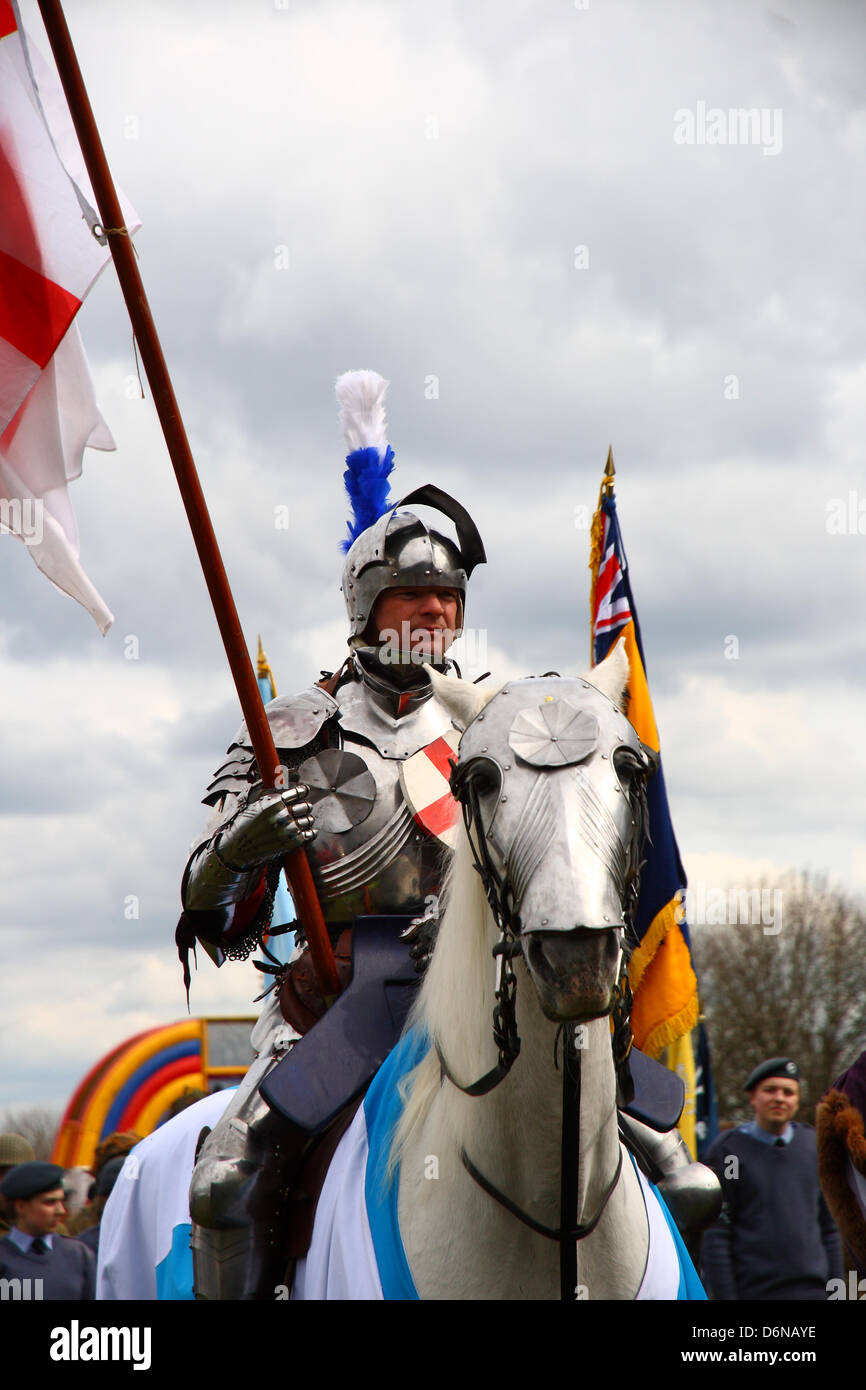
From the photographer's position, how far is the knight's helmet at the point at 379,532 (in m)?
5.64

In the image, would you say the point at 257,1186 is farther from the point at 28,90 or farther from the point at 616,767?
the point at 28,90

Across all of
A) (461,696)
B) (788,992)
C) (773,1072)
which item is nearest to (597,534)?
(773,1072)

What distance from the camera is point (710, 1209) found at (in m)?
4.73

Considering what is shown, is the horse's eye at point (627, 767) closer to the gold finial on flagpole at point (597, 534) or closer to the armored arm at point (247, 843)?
the armored arm at point (247, 843)

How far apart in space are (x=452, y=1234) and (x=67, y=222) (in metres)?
3.26

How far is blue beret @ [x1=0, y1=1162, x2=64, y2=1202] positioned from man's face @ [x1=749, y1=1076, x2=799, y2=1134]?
3.84 m

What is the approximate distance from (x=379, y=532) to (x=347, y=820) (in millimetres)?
1113

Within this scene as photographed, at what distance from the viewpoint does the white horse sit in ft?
11.1

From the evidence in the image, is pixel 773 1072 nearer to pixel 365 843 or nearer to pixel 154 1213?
pixel 154 1213

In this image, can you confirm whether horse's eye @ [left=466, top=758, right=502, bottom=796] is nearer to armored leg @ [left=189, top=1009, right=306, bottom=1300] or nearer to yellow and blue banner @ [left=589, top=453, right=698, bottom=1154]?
armored leg @ [left=189, top=1009, right=306, bottom=1300]

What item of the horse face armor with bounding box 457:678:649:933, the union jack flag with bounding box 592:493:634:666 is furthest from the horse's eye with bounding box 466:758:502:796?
the union jack flag with bounding box 592:493:634:666

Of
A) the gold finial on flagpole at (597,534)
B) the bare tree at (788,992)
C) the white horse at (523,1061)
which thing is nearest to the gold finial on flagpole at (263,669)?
the gold finial on flagpole at (597,534)

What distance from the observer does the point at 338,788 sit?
209 inches
